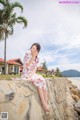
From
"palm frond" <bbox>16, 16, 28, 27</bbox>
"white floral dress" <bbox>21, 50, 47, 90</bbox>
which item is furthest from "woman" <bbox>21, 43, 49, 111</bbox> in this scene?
"palm frond" <bbox>16, 16, 28, 27</bbox>

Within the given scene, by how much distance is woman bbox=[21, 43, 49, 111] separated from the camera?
5992mm

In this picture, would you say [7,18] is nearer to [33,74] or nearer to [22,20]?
[22,20]

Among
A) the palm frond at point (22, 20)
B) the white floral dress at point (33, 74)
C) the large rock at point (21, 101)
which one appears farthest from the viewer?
the palm frond at point (22, 20)

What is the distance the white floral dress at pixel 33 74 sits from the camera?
599 cm

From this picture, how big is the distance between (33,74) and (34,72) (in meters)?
0.06

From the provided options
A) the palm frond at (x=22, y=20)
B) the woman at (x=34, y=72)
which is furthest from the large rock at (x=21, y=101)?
the palm frond at (x=22, y=20)

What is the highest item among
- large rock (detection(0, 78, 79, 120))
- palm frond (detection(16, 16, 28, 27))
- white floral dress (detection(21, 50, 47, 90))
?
palm frond (detection(16, 16, 28, 27))

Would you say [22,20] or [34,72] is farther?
[22,20]

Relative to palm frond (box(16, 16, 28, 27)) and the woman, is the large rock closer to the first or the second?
the woman

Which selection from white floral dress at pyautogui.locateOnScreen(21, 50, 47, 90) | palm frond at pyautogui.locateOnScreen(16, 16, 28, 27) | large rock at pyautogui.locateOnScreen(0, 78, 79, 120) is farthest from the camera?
palm frond at pyautogui.locateOnScreen(16, 16, 28, 27)

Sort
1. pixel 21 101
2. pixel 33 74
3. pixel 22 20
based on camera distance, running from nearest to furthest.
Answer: pixel 21 101, pixel 33 74, pixel 22 20

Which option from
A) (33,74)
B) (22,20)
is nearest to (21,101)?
(33,74)

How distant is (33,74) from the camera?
20.1 ft

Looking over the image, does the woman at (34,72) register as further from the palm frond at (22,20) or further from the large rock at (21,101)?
the palm frond at (22,20)
